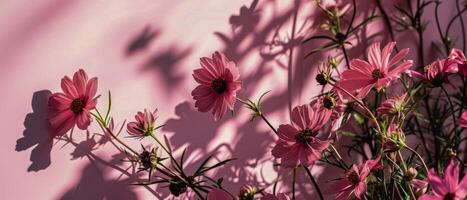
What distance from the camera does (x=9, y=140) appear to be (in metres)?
0.74

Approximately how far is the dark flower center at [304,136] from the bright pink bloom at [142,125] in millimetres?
218

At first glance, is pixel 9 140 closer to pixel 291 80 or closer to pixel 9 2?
pixel 9 2

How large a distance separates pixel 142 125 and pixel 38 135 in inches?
5.9

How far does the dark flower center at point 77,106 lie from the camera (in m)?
0.76

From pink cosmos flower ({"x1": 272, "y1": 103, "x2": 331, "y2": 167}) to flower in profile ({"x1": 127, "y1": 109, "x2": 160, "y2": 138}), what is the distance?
19 centimetres

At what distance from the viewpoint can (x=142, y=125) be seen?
79 cm

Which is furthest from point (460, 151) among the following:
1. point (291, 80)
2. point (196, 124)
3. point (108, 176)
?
point (108, 176)

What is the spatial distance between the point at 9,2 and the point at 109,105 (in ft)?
0.65

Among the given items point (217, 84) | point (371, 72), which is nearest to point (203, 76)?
point (217, 84)

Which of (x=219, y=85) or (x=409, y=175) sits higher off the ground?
(x=219, y=85)

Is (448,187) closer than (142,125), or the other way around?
(448,187)

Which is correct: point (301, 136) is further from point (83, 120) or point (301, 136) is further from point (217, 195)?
point (83, 120)

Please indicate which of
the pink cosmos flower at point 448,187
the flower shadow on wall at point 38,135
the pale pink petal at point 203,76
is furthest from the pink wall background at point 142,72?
the pink cosmos flower at point 448,187

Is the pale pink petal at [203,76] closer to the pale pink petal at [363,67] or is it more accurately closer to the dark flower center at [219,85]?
the dark flower center at [219,85]
